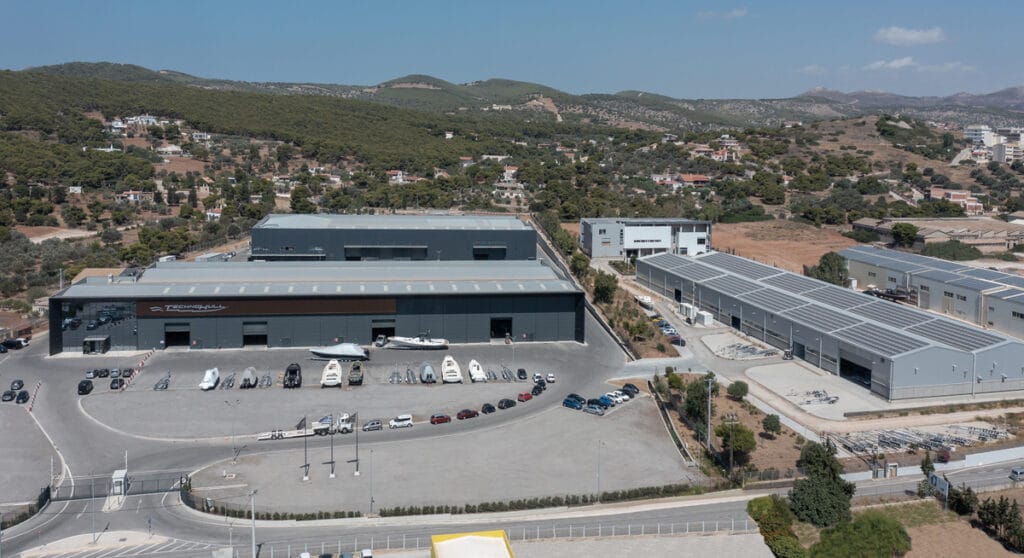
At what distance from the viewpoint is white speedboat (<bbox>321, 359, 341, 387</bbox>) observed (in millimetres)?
33719

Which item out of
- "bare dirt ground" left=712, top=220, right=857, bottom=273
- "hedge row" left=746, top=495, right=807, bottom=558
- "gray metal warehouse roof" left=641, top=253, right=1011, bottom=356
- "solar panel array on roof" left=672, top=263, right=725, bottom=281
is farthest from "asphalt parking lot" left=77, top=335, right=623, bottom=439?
"bare dirt ground" left=712, top=220, right=857, bottom=273

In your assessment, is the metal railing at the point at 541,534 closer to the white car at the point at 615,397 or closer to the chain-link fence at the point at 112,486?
the chain-link fence at the point at 112,486

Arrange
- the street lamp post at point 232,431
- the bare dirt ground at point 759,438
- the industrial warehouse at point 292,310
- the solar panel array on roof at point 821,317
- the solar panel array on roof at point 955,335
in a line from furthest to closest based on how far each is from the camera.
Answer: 1. the industrial warehouse at point 292,310
2. the solar panel array on roof at point 821,317
3. the solar panel array on roof at point 955,335
4. the bare dirt ground at point 759,438
5. the street lamp post at point 232,431

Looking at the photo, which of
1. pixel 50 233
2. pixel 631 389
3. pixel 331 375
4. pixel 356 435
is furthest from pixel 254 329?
pixel 50 233

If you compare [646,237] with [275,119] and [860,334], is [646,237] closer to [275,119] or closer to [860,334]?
[860,334]

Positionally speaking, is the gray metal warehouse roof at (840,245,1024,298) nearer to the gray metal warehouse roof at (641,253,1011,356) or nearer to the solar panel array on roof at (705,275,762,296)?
the gray metal warehouse roof at (641,253,1011,356)

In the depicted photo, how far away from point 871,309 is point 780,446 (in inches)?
564

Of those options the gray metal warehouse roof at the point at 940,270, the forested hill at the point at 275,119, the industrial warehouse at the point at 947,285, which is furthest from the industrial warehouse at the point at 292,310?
the forested hill at the point at 275,119

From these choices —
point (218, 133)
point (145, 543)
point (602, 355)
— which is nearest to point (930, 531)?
point (602, 355)

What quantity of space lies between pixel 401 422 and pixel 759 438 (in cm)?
1231

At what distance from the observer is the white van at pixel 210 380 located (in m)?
33.2

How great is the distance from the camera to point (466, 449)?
2764cm

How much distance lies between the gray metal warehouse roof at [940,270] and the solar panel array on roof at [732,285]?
10652 millimetres

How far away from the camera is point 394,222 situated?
57.3 meters
